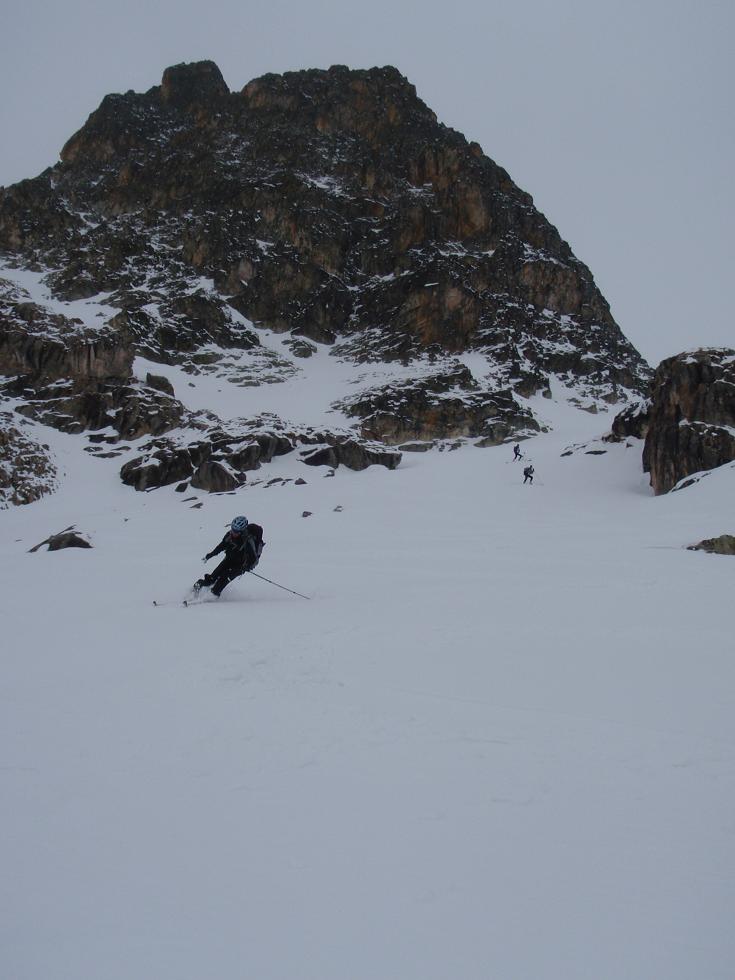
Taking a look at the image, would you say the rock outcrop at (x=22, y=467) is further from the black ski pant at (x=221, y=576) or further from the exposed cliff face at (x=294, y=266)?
the black ski pant at (x=221, y=576)

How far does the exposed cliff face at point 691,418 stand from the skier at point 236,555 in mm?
13842

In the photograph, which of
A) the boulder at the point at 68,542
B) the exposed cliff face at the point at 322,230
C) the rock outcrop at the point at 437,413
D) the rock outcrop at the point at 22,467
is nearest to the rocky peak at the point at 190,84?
the exposed cliff face at the point at 322,230

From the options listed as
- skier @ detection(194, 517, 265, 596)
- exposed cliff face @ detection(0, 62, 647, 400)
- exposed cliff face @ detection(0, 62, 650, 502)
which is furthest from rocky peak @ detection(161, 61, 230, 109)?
skier @ detection(194, 517, 265, 596)

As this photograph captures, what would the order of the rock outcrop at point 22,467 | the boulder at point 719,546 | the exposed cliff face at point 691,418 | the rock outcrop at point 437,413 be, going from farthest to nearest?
the rock outcrop at point 437,413
the rock outcrop at point 22,467
the exposed cliff face at point 691,418
the boulder at point 719,546

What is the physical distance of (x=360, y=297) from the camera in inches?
2739

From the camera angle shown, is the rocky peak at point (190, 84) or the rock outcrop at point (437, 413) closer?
the rock outcrop at point (437, 413)

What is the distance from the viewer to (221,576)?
740 centimetres

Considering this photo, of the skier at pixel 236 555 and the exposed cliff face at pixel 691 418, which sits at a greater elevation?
the exposed cliff face at pixel 691 418

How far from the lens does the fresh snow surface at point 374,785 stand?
180cm

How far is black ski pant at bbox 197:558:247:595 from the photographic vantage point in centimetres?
730

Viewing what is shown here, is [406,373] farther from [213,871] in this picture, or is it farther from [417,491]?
[213,871]

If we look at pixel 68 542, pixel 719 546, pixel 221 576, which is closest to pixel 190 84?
pixel 68 542

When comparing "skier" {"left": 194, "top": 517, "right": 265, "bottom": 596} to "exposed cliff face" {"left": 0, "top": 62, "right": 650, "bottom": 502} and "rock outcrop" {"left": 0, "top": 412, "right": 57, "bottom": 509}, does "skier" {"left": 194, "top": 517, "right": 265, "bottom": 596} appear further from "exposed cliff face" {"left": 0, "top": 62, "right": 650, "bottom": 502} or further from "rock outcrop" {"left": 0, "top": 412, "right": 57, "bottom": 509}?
"exposed cliff face" {"left": 0, "top": 62, "right": 650, "bottom": 502}

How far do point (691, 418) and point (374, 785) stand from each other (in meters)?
17.8
